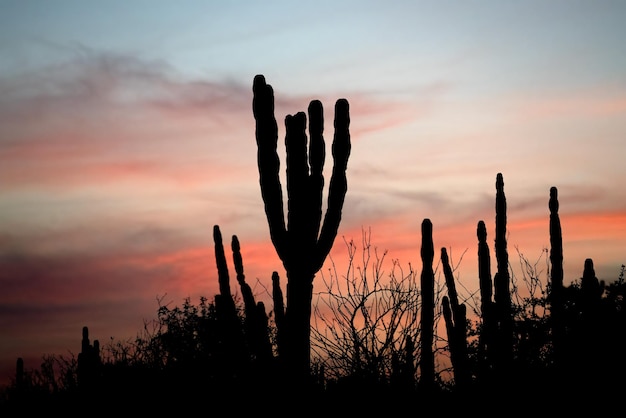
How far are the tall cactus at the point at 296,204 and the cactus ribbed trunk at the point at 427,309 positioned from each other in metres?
2.45

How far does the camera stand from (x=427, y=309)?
47.8ft

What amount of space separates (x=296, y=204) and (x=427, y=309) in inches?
141

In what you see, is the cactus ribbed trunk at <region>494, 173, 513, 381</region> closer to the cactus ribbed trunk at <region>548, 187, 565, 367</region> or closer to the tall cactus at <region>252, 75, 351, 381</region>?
the cactus ribbed trunk at <region>548, 187, 565, 367</region>

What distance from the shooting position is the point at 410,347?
1496 centimetres

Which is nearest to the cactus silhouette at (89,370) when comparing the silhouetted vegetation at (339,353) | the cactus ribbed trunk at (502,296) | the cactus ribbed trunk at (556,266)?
the silhouetted vegetation at (339,353)

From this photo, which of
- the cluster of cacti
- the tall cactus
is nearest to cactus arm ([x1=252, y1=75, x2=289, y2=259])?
the tall cactus

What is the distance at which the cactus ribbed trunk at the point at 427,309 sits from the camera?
1414 centimetres

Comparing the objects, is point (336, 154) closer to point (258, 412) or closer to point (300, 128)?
point (300, 128)

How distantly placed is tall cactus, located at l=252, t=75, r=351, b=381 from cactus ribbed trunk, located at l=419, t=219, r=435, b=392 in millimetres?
2447

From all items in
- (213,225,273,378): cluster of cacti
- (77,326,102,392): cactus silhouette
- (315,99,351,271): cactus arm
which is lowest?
(77,326,102,392): cactus silhouette

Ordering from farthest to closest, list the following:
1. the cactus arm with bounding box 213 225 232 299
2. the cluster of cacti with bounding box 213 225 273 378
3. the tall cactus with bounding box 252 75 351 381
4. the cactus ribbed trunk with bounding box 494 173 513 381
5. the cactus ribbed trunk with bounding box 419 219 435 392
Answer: the cactus arm with bounding box 213 225 232 299, the cluster of cacti with bounding box 213 225 273 378, the cactus ribbed trunk with bounding box 494 173 513 381, the cactus ribbed trunk with bounding box 419 219 435 392, the tall cactus with bounding box 252 75 351 381

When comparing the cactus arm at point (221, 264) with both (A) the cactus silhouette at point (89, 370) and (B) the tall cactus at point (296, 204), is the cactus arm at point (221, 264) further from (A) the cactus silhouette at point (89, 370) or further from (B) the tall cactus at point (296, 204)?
(B) the tall cactus at point (296, 204)

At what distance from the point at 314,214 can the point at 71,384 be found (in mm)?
9898

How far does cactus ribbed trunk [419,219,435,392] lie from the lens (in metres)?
14.1
